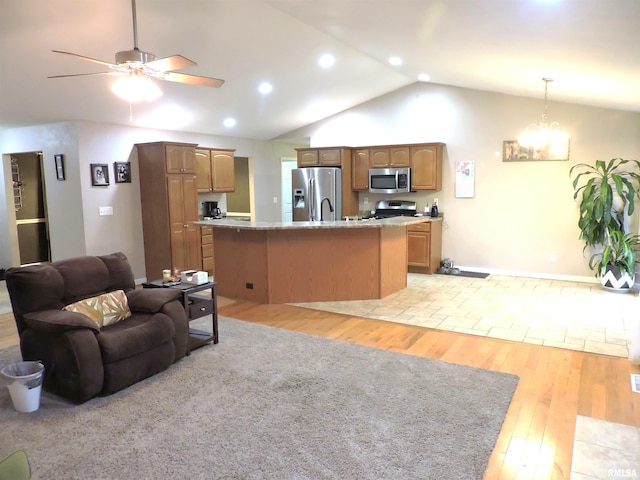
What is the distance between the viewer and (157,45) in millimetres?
4383

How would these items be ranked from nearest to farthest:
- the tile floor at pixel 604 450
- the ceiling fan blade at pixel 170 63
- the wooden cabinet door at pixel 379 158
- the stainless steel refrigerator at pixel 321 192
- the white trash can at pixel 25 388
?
the tile floor at pixel 604 450 < the white trash can at pixel 25 388 < the ceiling fan blade at pixel 170 63 < the wooden cabinet door at pixel 379 158 < the stainless steel refrigerator at pixel 321 192

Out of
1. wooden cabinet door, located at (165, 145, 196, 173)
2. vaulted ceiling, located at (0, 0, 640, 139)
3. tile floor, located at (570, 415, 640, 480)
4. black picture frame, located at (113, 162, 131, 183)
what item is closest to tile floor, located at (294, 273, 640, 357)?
tile floor, located at (570, 415, 640, 480)

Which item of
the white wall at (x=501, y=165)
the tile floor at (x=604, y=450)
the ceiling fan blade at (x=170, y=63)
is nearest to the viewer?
the tile floor at (x=604, y=450)

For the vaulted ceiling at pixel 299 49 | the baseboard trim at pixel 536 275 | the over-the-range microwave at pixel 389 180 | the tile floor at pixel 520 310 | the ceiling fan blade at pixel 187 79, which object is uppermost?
the vaulted ceiling at pixel 299 49

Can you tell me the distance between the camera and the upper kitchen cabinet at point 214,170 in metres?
7.17

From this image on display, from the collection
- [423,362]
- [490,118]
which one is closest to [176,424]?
[423,362]

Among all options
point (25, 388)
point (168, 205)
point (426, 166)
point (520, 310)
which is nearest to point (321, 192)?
point (426, 166)

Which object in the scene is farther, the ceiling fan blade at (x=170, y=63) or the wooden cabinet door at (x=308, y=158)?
the wooden cabinet door at (x=308, y=158)

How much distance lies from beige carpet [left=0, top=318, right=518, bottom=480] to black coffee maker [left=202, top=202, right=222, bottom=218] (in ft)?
13.5

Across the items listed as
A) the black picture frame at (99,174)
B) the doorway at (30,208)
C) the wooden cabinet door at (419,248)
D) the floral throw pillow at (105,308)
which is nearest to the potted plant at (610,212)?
the wooden cabinet door at (419,248)

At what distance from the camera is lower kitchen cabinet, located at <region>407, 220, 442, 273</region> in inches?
276

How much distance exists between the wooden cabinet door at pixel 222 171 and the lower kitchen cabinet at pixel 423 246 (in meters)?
3.13

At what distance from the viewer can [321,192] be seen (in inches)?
306

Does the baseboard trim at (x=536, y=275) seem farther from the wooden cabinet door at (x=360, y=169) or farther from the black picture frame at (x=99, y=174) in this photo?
the black picture frame at (x=99, y=174)
